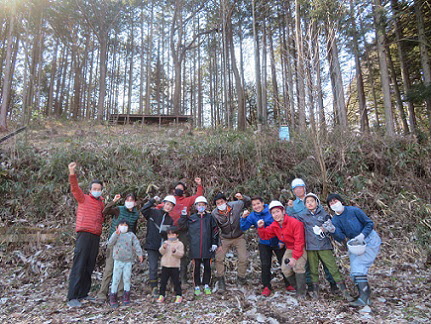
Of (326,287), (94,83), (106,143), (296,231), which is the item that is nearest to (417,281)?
(326,287)

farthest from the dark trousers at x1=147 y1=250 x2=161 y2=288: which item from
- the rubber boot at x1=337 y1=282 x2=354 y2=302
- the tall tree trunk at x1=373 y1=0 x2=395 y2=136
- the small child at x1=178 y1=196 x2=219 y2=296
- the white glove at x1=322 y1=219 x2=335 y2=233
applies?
the tall tree trunk at x1=373 y1=0 x2=395 y2=136

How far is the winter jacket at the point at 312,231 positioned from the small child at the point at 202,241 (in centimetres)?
150

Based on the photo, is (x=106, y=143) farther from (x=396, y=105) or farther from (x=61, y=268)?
(x=396, y=105)

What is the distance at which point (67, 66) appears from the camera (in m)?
21.8

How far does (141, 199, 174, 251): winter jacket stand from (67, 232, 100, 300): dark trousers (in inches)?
34.3

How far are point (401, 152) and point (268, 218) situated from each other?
569 centimetres

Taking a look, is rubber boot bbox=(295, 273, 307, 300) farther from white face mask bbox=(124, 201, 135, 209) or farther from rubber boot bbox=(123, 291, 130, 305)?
white face mask bbox=(124, 201, 135, 209)

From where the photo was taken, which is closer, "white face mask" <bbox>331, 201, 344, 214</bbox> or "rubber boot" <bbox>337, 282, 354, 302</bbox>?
"rubber boot" <bbox>337, 282, 354, 302</bbox>

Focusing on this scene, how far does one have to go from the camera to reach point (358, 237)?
382 cm

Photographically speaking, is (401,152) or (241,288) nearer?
(241,288)

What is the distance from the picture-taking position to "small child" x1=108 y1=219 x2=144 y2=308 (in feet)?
13.0

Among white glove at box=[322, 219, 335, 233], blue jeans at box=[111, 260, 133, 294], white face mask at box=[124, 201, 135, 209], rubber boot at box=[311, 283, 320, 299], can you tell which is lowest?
rubber boot at box=[311, 283, 320, 299]

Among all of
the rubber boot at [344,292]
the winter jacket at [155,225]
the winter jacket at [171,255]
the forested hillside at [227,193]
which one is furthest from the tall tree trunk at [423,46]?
the winter jacket at [171,255]

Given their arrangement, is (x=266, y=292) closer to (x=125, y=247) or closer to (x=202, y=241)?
(x=202, y=241)
